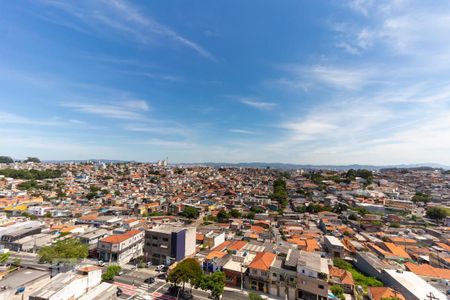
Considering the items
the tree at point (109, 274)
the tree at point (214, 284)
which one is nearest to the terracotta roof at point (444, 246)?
the tree at point (214, 284)

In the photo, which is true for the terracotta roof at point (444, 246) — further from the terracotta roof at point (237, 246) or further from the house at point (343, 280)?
the terracotta roof at point (237, 246)

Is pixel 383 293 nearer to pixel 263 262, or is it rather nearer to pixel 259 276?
pixel 263 262

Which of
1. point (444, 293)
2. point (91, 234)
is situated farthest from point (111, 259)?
point (444, 293)

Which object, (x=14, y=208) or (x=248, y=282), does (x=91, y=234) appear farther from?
(x=14, y=208)

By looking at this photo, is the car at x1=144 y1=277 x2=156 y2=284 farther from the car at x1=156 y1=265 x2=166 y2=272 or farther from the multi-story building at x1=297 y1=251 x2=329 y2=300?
the multi-story building at x1=297 y1=251 x2=329 y2=300

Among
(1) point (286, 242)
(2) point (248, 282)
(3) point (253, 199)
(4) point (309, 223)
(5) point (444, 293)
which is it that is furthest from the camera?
(3) point (253, 199)

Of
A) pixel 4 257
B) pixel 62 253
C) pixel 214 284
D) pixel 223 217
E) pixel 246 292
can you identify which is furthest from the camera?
pixel 223 217

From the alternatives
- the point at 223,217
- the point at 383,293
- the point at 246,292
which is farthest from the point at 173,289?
the point at 223,217
